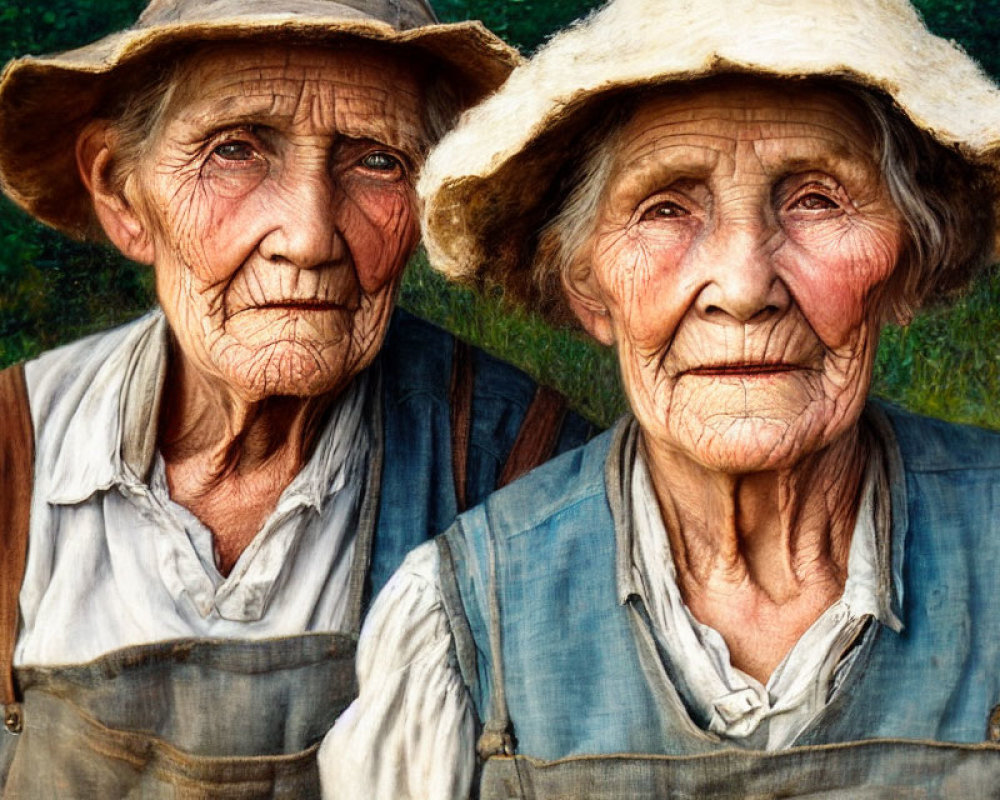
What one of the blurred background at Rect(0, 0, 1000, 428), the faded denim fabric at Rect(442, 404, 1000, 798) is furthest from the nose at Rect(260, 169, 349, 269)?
the blurred background at Rect(0, 0, 1000, 428)

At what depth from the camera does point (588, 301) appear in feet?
12.4

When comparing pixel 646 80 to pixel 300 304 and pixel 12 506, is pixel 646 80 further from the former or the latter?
pixel 12 506

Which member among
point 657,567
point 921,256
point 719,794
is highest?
point 921,256

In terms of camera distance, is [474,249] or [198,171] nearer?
[474,249]

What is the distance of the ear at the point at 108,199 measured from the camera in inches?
171

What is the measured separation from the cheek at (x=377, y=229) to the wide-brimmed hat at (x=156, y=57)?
0.31 meters

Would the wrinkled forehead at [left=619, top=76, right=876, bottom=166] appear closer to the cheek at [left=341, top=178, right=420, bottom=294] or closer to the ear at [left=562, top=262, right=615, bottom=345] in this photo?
the ear at [left=562, top=262, right=615, bottom=345]

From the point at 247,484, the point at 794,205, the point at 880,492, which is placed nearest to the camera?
the point at 794,205

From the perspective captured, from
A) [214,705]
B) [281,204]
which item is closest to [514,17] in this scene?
[281,204]

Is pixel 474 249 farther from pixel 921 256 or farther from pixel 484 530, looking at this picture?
pixel 921 256

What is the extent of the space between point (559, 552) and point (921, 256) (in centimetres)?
85

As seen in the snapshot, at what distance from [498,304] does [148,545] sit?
4.20ft

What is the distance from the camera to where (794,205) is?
351 cm

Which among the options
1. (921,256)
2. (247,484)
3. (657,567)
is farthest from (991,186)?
(247,484)
